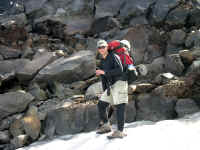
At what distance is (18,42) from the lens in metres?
14.8

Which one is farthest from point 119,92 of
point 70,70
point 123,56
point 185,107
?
point 70,70

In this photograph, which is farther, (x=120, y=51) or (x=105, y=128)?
(x=105, y=128)

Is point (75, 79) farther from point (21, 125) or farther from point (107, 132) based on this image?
point (107, 132)

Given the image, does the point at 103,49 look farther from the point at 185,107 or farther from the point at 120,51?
the point at 185,107

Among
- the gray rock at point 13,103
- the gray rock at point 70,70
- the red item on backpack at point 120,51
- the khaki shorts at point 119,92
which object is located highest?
the red item on backpack at point 120,51

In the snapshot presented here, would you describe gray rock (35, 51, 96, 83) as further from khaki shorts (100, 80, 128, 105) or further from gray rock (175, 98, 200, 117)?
khaki shorts (100, 80, 128, 105)

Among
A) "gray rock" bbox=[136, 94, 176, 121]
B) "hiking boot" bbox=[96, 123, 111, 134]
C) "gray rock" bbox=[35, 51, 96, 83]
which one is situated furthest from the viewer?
"gray rock" bbox=[35, 51, 96, 83]

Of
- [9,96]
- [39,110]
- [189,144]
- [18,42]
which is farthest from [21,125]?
[18,42]

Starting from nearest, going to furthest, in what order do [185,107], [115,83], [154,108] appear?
[115,83] → [185,107] → [154,108]

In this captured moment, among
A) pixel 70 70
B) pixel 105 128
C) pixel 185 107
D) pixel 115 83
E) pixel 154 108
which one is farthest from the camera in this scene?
pixel 70 70

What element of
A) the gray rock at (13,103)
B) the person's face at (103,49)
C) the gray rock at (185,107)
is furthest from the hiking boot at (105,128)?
the gray rock at (13,103)

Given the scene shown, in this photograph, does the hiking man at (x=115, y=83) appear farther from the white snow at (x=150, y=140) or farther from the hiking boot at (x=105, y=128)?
the hiking boot at (x=105, y=128)

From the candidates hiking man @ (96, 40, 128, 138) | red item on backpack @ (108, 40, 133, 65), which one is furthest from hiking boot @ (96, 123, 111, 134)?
red item on backpack @ (108, 40, 133, 65)

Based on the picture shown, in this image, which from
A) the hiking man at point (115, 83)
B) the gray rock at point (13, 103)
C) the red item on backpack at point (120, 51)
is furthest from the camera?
the gray rock at point (13, 103)
